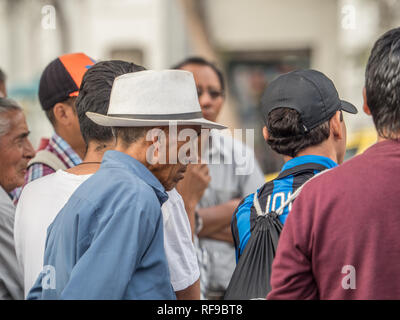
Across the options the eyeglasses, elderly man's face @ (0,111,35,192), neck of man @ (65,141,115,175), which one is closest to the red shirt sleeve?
neck of man @ (65,141,115,175)

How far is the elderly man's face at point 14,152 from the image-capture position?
3.06m

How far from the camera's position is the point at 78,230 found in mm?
1858

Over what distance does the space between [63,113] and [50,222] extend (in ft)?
2.84

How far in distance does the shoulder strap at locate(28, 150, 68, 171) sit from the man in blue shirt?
107 cm

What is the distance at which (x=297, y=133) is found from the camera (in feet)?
7.48

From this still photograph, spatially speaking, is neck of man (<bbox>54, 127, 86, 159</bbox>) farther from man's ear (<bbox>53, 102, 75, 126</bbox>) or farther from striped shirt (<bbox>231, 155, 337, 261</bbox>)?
striped shirt (<bbox>231, 155, 337, 261</bbox>)

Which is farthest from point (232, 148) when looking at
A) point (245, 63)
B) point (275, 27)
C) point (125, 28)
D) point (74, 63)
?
point (125, 28)

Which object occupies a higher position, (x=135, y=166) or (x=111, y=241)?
(x=135, y=166)

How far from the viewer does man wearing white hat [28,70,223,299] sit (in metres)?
1.77

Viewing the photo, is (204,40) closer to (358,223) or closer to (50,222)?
(50,222)

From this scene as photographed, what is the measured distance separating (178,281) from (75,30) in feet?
61.2

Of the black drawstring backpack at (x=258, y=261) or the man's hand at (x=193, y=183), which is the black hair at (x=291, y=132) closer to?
the black drawstring backpack at (x=258, y=261)

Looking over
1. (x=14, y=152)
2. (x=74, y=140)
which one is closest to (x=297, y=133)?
(x=74, y=140)

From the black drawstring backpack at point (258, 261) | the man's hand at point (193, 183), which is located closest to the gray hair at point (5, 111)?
the man's hand at point (193, 183)
